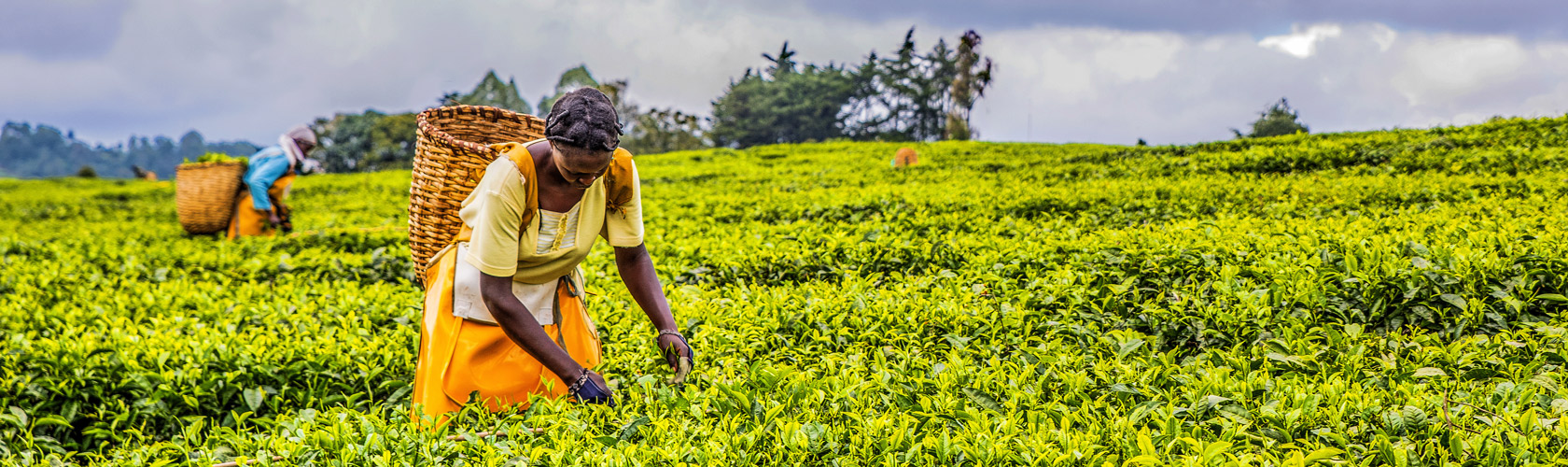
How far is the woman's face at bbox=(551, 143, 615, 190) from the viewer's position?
7.18 feet

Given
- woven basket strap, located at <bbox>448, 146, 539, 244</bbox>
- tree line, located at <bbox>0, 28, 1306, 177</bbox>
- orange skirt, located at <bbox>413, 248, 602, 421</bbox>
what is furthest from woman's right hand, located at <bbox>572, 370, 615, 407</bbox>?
tree line, located at <bbox>0, 28, 1306, 177</bbox>

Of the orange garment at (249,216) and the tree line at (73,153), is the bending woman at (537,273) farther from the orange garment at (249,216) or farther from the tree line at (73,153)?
the tree line at (73,153)

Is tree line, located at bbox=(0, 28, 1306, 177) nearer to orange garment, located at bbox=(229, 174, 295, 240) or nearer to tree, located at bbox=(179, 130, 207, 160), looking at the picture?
orange garment, located at bbox=(229, 174, 295, 240)

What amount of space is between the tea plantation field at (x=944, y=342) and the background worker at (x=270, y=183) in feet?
3.35

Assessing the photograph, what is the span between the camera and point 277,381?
11.5ft

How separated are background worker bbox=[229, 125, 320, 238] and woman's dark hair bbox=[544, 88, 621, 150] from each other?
653 cm

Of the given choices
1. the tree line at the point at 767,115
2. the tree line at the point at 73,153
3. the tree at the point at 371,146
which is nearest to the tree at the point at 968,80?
the tree line at the point at 767,115

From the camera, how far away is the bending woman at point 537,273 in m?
2.25

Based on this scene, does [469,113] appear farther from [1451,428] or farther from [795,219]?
[795,219]

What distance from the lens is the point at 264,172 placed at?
24.6ft

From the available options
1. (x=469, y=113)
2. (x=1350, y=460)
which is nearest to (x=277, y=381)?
(x=469, y=113)

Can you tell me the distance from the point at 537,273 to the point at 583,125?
59 cm

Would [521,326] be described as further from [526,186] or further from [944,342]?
[944,342]

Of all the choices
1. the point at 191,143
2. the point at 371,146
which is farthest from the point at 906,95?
the point at 191,143
